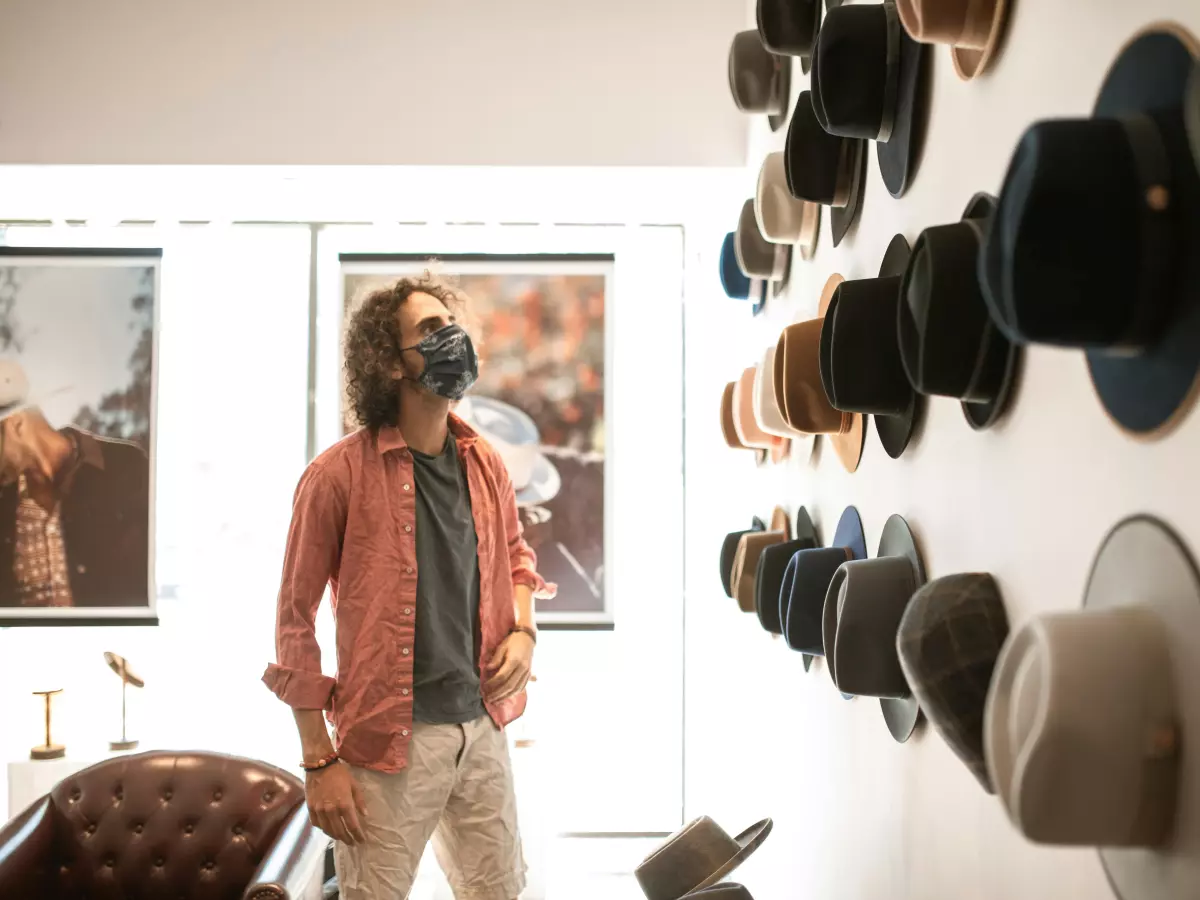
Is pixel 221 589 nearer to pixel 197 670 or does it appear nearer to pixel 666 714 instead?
pixel 197 670

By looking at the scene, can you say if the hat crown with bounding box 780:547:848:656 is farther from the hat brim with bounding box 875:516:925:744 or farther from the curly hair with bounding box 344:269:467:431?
the curly hair with bounding box 344:269:467:431

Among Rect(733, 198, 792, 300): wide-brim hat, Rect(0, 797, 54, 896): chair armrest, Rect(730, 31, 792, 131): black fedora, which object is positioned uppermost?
Rect(730, 31, 792, 131): black fedora

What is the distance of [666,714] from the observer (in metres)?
3.83

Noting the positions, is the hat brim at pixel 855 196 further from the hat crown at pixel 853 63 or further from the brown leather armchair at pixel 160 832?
the brown leather armchair at pixel 160 832

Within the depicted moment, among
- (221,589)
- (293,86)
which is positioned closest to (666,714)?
(221,589)

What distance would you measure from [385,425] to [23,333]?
250 cm

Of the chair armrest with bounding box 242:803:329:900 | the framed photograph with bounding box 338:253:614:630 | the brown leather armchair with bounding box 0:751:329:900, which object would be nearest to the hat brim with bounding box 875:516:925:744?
the chair armrest with bounding box 242:803:329:900

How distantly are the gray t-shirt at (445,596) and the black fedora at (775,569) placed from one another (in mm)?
605

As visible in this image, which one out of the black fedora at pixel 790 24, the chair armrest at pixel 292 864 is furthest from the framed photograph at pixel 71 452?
the black fedora at pixel 790 24

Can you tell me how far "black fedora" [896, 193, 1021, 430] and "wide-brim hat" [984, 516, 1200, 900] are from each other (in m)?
0.26

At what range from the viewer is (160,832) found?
256cm

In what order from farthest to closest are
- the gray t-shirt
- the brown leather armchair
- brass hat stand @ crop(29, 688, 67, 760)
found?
brass hat stand @ crop(29, 688, 67, 760), the brown leather armchair, the gray t-shirt

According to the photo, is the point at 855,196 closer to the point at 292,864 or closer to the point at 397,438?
the point at 397,438

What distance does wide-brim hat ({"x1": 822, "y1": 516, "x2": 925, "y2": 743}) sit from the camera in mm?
1144
